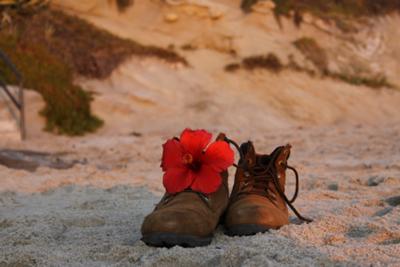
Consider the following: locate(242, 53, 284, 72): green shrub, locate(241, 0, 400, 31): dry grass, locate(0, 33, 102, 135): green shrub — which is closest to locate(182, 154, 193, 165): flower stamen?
locate(0, 33, 102, 135): green shrub

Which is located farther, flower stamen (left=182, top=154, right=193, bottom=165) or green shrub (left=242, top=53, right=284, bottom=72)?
green shrub (left=242, top=53, right=284, bottom=72)

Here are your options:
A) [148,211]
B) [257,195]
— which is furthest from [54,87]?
[257,195]

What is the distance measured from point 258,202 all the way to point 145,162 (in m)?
3.06

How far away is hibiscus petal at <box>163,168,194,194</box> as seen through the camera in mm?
2279

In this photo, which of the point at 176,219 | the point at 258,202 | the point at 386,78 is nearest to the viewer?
the point at 176,219

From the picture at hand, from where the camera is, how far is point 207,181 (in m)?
2.27

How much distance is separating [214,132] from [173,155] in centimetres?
580

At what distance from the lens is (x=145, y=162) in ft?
17.4

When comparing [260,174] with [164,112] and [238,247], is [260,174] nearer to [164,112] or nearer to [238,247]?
[238,247]

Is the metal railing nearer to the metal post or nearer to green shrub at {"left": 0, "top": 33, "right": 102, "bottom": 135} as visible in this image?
the metal post

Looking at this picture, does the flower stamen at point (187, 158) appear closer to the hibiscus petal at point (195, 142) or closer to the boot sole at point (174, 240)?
the hibiscus petal at point (195, 142)

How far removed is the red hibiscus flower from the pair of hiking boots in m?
0.04

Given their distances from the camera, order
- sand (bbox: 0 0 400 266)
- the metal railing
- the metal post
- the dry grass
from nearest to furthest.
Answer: sand (bbox: 0 0 400 266)
the metal railing
the metal post
the dry grass

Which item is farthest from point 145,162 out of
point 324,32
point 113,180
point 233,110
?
point 324,32
